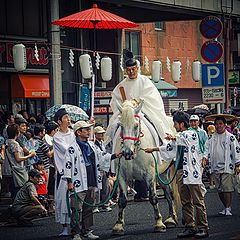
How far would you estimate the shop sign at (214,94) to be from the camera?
19344 millimetres

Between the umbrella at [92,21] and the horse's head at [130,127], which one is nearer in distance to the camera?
the horse's head at [130,127]

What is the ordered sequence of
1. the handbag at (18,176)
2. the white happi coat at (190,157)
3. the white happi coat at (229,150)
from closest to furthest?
the white happi coat at (190,157), the white happi coat at (229,150), the handbag at (18,176)

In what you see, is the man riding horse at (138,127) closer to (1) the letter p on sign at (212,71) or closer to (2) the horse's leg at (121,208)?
(2) the horse's leg at (121,208)

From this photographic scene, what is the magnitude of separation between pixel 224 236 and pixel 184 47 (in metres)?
33.0

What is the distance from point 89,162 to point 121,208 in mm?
1222

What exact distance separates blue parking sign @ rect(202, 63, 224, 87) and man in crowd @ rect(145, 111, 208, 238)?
648 cm

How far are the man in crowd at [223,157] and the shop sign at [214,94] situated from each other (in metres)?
3.49

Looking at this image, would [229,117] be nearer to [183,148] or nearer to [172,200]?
[172,200]

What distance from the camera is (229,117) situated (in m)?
16.0

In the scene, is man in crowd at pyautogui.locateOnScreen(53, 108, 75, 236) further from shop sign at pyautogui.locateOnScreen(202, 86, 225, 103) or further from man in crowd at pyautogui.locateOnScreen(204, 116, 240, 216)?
shop sign at pyautogui.locateOnScreen(202, 86, 225, 103)

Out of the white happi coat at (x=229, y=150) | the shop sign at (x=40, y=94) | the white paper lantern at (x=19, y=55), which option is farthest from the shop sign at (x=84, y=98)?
the shop sign at (x=40, y=94)

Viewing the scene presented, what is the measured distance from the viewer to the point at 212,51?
19.8 metres

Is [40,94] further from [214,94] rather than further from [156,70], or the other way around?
[214,94]

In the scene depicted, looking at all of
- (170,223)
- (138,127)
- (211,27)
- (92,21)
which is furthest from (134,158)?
(211,27)
